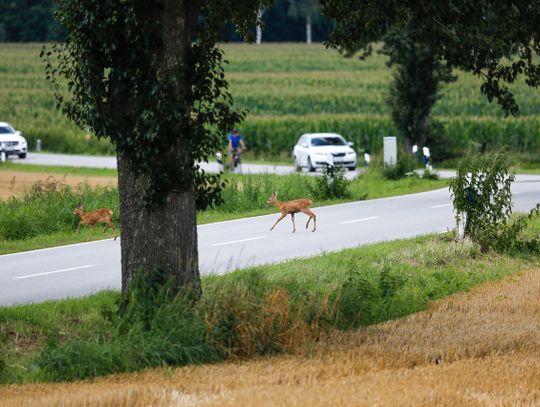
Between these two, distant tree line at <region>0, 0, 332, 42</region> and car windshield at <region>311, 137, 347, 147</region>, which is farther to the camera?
distant tree line at <region>0, 0, 332, 42</region>

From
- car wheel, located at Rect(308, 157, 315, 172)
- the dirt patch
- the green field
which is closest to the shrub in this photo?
the green field

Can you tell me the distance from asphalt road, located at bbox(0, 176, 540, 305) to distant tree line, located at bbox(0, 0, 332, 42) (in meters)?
84.9

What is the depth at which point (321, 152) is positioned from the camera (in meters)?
46.7

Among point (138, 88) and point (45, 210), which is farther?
point (45, 210)

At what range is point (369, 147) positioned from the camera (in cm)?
5662

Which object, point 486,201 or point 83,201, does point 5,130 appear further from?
point 486,201

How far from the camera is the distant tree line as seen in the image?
429 feet

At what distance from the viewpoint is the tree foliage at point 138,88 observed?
12.8m

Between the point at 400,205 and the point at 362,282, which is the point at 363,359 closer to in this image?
the point at 362,282

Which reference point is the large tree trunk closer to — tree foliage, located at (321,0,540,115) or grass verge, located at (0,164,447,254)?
tree foliage, located at (321,0,540,115)

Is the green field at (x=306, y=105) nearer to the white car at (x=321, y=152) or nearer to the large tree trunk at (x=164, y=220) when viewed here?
the white car at (x=321, y=152)

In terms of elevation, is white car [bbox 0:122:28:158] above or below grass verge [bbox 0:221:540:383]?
below

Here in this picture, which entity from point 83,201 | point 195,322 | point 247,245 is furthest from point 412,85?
point 195,322

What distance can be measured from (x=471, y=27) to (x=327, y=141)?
3382 cm
